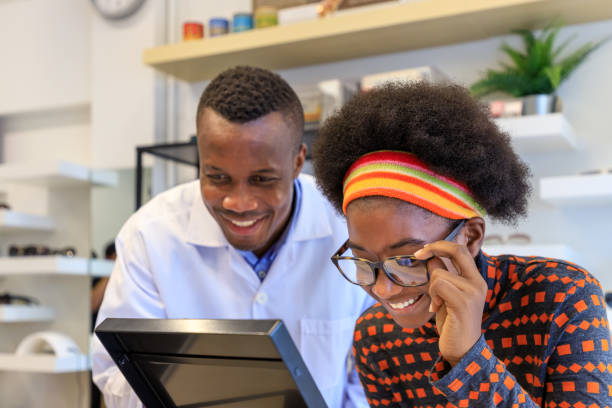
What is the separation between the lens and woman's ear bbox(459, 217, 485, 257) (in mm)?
1071

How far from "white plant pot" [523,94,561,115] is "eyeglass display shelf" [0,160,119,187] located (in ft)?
6.69

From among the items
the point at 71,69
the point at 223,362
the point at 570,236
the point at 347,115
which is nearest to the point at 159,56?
the point at 71,69

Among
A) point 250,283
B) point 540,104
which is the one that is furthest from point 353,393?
point 540,104

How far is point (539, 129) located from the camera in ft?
7.89

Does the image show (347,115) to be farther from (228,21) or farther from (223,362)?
(228,21)

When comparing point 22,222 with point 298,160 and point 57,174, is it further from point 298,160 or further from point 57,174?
point 298,160

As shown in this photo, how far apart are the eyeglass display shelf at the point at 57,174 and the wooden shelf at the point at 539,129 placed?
2012 millimetres

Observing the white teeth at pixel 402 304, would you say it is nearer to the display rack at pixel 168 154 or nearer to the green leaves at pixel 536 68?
the green leaves at pixel 536 68

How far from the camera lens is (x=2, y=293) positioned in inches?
151

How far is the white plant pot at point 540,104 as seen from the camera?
2.49 m

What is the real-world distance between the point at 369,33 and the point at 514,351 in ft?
6.42

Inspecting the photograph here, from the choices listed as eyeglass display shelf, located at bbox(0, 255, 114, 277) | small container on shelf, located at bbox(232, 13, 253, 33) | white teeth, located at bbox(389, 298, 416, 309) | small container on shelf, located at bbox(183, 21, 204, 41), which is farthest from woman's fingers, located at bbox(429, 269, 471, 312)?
eyeglass display shelf, located at bbox(0, 255, 114, 277)

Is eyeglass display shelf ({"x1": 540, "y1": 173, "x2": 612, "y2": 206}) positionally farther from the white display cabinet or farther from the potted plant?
the white display cabinet

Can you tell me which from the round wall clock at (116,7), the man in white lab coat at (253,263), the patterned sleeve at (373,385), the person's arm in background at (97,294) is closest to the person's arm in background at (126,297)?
the man in white lab coat at (253,263)
